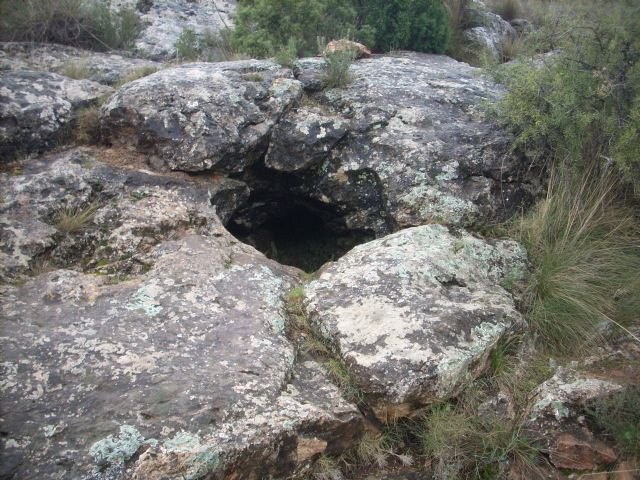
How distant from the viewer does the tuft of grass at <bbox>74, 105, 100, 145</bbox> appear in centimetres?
428

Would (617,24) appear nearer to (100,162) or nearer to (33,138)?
(100,162)

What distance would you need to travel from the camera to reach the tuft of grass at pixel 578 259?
3.42m

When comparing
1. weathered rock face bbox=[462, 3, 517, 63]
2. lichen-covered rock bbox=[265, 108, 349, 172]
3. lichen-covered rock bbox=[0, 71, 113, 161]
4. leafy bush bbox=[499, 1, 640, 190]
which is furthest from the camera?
weathered rock face bbox=[462, 3, 517, 63]

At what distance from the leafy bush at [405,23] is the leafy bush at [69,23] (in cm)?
281

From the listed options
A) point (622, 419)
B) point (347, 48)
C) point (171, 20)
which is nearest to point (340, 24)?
point (347, 48)

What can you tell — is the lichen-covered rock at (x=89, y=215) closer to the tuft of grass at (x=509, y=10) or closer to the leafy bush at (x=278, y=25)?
the leafy bush at (x=278, y=25)

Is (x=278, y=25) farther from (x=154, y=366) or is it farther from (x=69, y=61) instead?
(x=154, y=366)

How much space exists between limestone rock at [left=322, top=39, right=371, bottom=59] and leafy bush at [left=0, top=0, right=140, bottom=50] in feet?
7.95

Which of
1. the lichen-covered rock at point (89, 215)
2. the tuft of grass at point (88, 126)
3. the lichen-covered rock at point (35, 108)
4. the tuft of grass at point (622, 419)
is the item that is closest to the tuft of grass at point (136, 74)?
the lichen-covered rock at point (35, 108)

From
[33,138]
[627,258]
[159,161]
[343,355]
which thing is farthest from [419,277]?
[33,138]

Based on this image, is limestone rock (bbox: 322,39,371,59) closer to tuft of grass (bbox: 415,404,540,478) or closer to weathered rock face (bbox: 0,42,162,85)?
weathered rock face (bbox: 0,42,162,85)

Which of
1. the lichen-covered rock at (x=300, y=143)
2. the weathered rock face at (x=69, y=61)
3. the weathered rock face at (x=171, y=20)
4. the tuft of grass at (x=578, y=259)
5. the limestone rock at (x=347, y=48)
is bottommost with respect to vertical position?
the tuft of grass at (x=578, y=259)

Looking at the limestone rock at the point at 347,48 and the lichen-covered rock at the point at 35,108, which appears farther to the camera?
the limestone rock at the point at 347,48

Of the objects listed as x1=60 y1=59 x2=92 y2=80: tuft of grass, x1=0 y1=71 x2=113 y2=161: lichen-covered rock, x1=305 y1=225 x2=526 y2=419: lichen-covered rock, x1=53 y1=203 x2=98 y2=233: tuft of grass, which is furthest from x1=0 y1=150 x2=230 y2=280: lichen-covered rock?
x1=60 y1=59 x2=92 y2=80: tuft of grass
